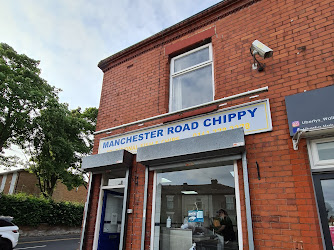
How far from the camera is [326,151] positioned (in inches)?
134

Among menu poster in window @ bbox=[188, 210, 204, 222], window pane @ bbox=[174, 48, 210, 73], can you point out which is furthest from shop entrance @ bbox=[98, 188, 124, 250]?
window pane @ bbox=[174, 48, 210, 73]

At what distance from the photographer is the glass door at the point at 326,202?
3088 millimetres

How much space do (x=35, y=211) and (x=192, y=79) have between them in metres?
14.1

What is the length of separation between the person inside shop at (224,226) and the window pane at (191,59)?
351cm

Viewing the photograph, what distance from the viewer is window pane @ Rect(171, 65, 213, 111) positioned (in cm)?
529

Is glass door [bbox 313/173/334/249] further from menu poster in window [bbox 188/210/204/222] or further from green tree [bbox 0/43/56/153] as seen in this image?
green tree [bbox 0/43/56/153]

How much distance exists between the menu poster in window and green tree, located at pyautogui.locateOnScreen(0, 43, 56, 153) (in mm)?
12625

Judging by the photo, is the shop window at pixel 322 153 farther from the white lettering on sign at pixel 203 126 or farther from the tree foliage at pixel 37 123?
the tree foliage at pixel 37 123

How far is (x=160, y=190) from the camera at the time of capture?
4.92 meters

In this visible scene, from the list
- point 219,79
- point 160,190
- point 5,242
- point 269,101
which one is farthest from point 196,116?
point 5,242

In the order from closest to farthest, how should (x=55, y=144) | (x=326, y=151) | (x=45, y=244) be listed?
1. (x=326, y=151)
2. (x=45, y=244)
3. (x=55, y=144)

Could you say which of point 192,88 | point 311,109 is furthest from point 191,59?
point 311,109

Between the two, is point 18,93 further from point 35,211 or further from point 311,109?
point 311,109

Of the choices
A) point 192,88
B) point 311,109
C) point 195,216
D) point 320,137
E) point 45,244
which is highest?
point 192,88
